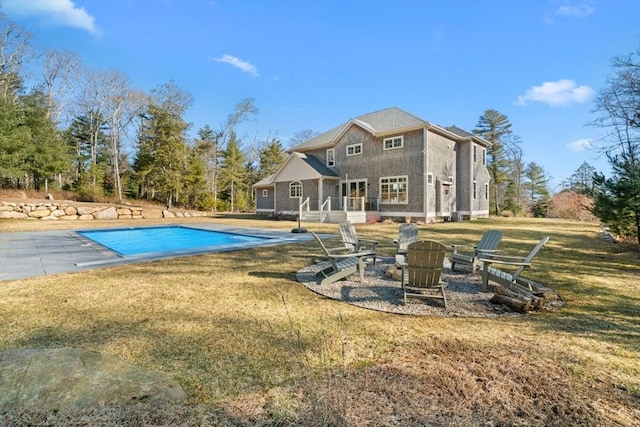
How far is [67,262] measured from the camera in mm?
7383

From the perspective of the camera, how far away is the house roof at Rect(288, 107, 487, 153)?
20.8 m

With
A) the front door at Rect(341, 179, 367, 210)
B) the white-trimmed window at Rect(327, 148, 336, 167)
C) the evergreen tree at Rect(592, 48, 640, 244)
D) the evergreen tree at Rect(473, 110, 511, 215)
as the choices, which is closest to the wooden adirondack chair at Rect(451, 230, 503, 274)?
the evergreen tree at Rect(592, 48, 640, 244)

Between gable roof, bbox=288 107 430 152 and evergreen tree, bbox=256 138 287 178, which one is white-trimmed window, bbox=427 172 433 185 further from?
evergreen tree, bbox=256 138 287 178

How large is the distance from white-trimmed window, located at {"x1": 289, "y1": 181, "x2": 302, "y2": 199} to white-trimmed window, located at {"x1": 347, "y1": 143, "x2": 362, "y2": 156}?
4.77 metres

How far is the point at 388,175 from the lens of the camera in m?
21.9

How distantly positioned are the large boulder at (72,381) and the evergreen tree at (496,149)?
42.1 m

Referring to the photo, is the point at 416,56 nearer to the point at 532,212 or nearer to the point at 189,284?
the point at 189,284

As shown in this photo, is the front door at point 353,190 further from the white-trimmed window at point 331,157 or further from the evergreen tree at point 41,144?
the evergreen tree at point 41,144

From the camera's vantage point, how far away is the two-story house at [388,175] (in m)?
20.5

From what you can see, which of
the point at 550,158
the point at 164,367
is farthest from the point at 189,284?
the point at 550,158

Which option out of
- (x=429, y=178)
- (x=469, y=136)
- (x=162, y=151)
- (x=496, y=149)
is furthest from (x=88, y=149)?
(x=496, y=149)

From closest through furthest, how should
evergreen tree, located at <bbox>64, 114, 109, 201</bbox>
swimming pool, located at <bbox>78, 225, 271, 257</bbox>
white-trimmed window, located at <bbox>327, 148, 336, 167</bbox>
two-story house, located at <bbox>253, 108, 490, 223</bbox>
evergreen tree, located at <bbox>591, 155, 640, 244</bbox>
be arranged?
evergreen tree, located at <bbox>591, 155, 640, 244</bbox> → swimming pool, located at <bbox>78, 225, 271, 257</bbox> → two-story house, located at <bbox>253, 108, 490, 223</bbox> → white-trimmed window, located at <bbox>327, 148, 336, 167</bbox> → evergreen tree, located at <bbox>64, 114, 109, 201</bbox>

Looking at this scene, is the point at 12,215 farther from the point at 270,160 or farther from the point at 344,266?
the point at 270,160

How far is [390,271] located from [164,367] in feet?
15.1
